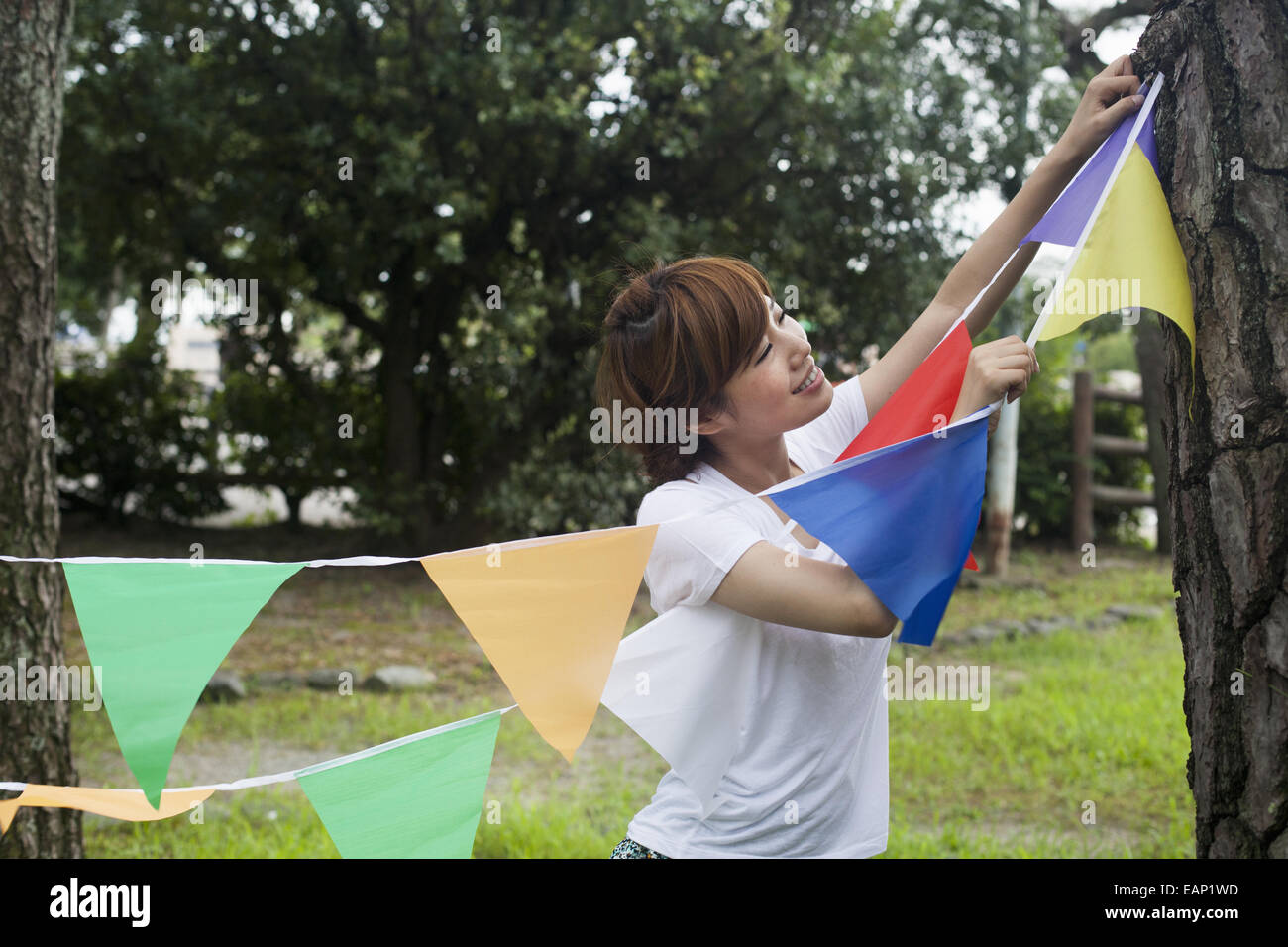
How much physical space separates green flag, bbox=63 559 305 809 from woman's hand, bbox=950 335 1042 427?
3.59 ft

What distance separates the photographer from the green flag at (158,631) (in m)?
1.69

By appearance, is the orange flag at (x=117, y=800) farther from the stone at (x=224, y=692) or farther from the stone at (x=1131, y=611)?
the stone at (x=1131, y=611)

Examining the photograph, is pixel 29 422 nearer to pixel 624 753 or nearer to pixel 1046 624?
pixel 624 753

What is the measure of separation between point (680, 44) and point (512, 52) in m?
1.23

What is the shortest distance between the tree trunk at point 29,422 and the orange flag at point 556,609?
1.68m

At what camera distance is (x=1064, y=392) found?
11.7 metres

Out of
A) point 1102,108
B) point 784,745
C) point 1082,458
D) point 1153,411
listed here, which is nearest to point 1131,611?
point 1082,458

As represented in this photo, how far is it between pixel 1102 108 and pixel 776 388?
77cm

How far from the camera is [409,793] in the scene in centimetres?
182

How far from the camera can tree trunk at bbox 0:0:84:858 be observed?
2.78 meters

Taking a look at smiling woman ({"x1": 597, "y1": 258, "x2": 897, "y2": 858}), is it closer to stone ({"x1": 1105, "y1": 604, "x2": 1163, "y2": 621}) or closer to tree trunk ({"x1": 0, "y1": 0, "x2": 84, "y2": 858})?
tree trunk ({"x1": 0, "y1": 0, "x2": 84, "y2": 858})

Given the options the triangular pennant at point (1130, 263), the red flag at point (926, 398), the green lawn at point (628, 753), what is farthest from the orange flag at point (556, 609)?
the green lawn at point (628, 753)

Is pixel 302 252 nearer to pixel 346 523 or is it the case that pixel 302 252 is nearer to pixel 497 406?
pixel 497 406

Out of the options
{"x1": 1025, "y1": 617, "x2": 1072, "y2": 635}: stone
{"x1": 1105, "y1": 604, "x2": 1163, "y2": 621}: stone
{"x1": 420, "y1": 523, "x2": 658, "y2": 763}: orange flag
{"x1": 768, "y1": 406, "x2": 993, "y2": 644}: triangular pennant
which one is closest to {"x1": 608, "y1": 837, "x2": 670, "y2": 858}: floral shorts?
{"x1": 420, "y1": 523, "x2": 658, "y2": 763}: orange flag
